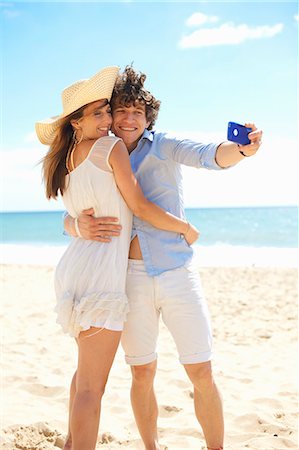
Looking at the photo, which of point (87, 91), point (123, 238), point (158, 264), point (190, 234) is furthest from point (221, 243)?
point (87, 91)

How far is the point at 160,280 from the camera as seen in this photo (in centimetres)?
279

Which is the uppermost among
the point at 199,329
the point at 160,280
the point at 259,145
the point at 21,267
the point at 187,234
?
the point at 259,145

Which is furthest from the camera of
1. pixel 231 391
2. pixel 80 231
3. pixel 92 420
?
pixel 231 391

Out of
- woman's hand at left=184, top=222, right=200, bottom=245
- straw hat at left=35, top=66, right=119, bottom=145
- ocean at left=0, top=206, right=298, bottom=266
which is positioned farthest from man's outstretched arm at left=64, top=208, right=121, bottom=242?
ocean at left=0, top=206, right=298, bottom=266

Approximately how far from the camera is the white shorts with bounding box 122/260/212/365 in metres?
2.80

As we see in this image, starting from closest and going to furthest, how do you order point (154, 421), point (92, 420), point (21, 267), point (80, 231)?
point (92, 420), point (80, 231), point (154, 421), point (21, 267)

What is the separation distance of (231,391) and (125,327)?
2.05m

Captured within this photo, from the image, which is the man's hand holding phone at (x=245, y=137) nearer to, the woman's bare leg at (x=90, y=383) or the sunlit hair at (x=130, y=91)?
A: the sunlit hair at (x=130, y=91)

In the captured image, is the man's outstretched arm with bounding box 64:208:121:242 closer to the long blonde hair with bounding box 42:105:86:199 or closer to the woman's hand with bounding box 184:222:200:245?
the long blonde hair with bounding box 42:105:86:199

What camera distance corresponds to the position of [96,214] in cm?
273

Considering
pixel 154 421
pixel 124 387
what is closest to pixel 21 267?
pixel 124 387

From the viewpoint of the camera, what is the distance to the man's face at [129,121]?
284 cm

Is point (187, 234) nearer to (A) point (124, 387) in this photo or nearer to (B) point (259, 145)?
(B) point (259, 145)

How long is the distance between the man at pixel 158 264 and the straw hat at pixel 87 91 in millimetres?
106
